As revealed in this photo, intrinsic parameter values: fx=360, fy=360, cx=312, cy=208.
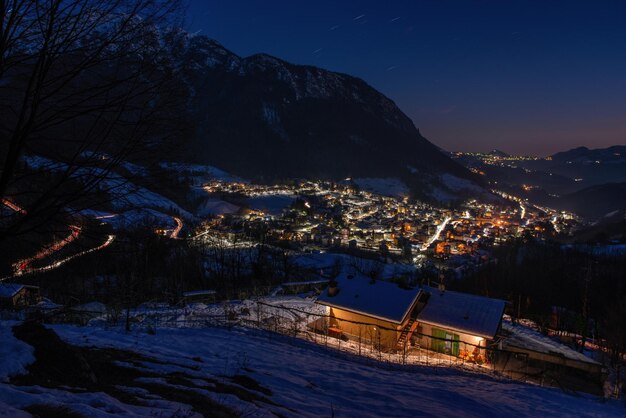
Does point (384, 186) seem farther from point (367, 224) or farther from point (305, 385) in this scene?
point (305, 385)

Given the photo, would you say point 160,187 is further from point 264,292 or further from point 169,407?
point 264,292

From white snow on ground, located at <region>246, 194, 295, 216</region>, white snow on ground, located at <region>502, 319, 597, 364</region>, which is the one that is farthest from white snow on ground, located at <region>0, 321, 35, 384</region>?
white snow on ground, located at <region>246, 194, 295, 216</region>

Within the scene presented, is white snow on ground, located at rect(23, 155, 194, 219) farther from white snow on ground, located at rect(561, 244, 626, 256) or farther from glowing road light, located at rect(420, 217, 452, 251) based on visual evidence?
white snow on ground, located at rect(561, 244, 626, 256)

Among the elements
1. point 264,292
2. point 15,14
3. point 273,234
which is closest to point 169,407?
point 15,14

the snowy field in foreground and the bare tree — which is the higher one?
the bare tree

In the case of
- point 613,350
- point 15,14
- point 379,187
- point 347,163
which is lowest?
point 613,350
